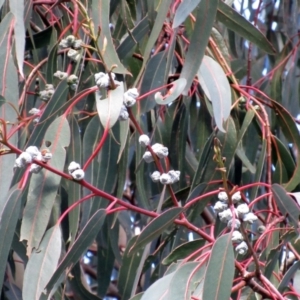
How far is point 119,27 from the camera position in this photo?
155 cm

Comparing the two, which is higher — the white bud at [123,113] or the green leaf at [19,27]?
the green leaf at [19,27]

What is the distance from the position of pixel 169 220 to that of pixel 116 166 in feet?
0.90

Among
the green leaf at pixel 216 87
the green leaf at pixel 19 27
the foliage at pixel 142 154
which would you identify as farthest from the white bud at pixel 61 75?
the green leaf at pixel 216 87

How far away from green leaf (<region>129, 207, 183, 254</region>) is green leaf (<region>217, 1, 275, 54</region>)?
18.5 inches

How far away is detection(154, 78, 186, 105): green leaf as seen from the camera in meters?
1.01

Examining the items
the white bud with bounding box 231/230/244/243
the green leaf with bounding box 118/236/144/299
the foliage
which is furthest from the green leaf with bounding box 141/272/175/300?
the green leaf with bounding box 118/236/144/299

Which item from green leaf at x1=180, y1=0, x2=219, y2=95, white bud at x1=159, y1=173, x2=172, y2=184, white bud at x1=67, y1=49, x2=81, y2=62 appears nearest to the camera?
white bud at x1=159, y1=173, x2=172, y2=184

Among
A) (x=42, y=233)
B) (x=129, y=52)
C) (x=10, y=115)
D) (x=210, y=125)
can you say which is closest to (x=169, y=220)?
(x=42, y=233)

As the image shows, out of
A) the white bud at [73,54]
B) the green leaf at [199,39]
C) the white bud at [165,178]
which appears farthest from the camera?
the white bud at [73,54]

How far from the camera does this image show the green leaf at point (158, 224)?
1024 mm

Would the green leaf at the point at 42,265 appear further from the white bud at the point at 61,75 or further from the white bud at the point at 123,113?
the white bud at the point at 61,75

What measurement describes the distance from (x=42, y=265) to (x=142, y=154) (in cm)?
36

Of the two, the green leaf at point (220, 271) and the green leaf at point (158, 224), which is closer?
the green leaf at point (220, 271)

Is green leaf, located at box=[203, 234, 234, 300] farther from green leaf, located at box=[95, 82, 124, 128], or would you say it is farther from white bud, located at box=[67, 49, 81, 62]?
white bud, located at box=[67, 49, 81, 62]
